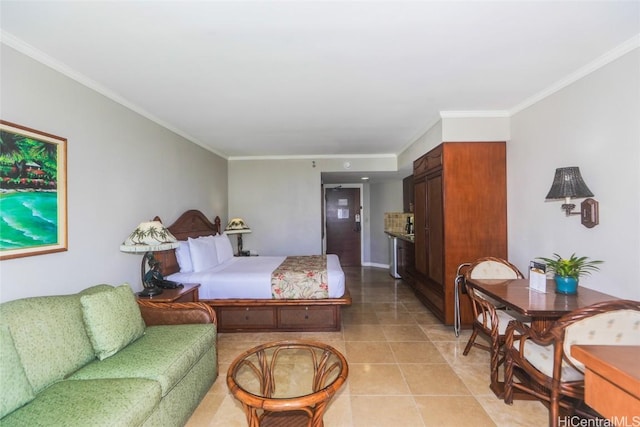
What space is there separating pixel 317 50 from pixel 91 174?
201 cm

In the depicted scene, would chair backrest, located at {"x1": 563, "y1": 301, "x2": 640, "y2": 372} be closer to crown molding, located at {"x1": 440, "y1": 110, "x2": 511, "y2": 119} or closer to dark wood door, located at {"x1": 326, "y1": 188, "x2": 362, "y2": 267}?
crown molding, located at {"x1": 440, "y1": 110, "x2": 511, "y2": 119}

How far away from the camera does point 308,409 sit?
1354 mm

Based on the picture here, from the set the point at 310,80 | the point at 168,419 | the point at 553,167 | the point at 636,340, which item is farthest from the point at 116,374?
the point at 553,167

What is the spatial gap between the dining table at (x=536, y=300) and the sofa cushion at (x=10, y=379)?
8.99ft

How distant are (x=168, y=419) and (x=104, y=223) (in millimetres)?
1642

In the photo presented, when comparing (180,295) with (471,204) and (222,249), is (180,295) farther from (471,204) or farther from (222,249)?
(471,204)

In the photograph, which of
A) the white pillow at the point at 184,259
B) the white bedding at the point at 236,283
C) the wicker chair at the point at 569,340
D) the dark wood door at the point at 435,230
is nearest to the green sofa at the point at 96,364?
the white bedding at the point at 236,283

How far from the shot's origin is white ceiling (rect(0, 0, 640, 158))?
5.20ft

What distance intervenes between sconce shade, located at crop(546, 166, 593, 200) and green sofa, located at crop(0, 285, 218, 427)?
Result: 9.62ft

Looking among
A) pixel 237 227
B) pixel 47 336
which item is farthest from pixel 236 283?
pixel 237 227

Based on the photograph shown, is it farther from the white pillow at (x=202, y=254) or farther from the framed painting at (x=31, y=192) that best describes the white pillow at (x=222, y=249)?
the framed painting at (x=31, y=192)

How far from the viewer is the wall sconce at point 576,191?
2217 mm

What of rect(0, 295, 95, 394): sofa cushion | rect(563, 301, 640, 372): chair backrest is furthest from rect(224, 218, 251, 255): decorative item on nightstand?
rect(563, 301, 640, 372): chair backrest

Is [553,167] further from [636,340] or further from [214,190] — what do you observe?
[214,190]
